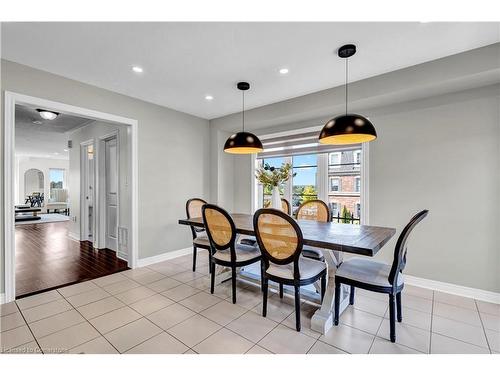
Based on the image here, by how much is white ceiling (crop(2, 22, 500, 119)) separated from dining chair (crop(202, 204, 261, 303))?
1606mm

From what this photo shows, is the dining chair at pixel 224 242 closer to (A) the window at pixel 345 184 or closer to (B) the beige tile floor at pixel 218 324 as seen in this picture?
(B) the beige tile floor at pixel 218 324

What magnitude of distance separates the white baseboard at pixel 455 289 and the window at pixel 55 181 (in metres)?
14.9

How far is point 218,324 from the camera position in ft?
7.00

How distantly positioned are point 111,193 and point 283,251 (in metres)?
3.96

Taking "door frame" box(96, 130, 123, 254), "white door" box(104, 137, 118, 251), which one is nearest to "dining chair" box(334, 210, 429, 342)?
"white door" box(104, 137, 118, 251)

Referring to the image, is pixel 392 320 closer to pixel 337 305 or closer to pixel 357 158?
pixel 337 305

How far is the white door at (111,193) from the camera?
4.54m

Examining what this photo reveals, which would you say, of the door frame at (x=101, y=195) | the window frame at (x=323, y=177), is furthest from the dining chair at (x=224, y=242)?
the door frame at (x=101, y=195)

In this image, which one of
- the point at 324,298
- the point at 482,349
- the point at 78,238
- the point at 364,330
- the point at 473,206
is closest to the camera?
the point at 482,349

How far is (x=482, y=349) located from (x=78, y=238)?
6745 millimetres

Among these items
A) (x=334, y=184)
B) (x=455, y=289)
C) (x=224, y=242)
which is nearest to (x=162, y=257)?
(x=224, y=242)
